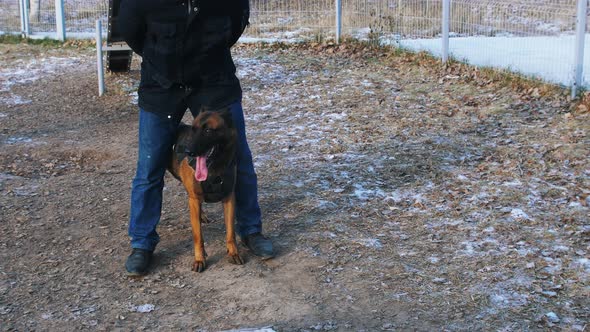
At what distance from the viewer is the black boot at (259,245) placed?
15.9ft

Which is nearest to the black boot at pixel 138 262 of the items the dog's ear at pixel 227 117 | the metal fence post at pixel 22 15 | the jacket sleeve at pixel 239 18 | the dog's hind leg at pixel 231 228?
the dog's hind leg at pixel 231 228

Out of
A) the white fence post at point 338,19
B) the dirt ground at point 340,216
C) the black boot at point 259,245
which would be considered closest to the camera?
the dirt ground at point 340,216

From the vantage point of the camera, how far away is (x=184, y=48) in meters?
4.44

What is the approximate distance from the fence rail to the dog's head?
18.2 feet

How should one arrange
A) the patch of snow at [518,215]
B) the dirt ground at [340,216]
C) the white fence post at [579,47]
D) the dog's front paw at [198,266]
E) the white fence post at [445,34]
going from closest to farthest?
the dirt ground at [340,216]
the dog's front paw at [198,266]
the patch of snow at [518,215]
the white fence post at [579,47]
the white fence post at [445,34]

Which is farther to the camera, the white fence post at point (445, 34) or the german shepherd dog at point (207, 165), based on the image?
the white fence post at point (445, 34)

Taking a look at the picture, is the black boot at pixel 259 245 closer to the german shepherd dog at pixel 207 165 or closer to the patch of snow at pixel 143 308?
the german shepherd dog at pixel 207 165

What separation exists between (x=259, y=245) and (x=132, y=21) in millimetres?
1661

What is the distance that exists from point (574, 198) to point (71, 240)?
12.8 ft

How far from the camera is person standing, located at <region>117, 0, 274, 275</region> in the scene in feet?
14.4

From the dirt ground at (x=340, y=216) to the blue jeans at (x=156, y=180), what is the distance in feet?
0.84

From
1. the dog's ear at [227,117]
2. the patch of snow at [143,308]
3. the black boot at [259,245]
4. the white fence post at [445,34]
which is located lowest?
the patch of snow at [143,308]

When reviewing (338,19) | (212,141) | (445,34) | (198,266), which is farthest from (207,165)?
(338,19)

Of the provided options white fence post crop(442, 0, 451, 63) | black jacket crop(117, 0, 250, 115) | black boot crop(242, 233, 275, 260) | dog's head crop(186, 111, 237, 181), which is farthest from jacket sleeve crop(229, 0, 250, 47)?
white fence post crop(442, 0, 451, 63)
